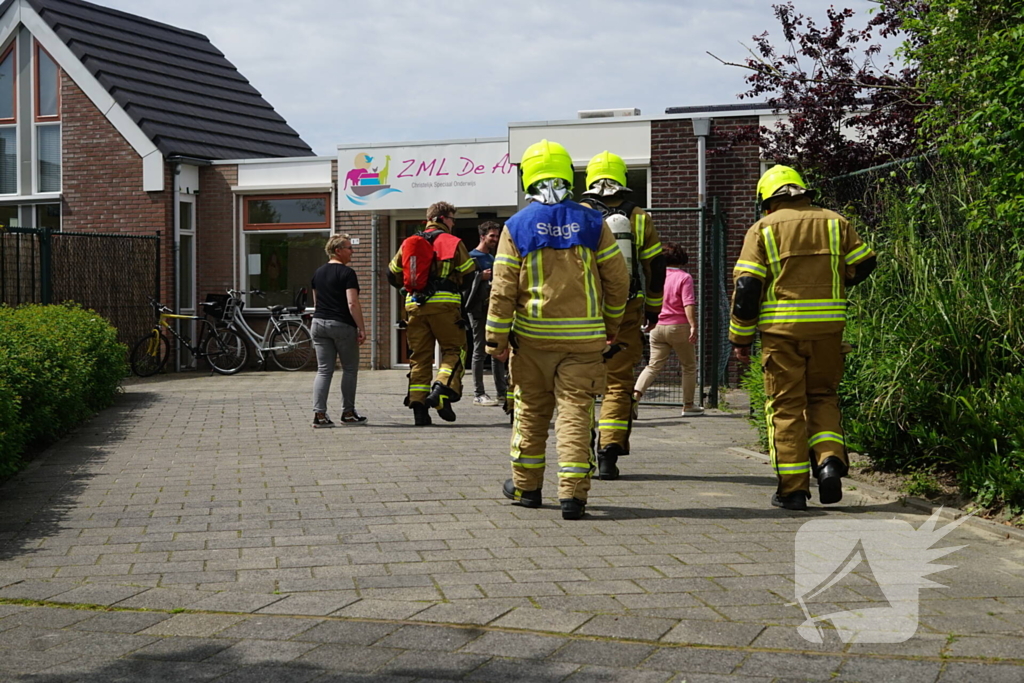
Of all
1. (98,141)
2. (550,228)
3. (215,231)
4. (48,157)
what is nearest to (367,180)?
(215,231)

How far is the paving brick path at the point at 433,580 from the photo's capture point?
13.5 ft

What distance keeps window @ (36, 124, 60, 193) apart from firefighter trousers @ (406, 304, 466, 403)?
12368 mm

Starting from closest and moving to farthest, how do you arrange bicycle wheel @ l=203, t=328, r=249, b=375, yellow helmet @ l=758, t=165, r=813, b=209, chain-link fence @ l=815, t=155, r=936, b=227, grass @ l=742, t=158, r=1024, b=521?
grass @ l=742, t=158, r=1024, b=521
yellow helmet @ l=758, t=165, r=813, b=209
chain-link fence @ l=815, t=155, r=936, b=227
bicycle wheel @ l=203, t=328, r=249, b=375

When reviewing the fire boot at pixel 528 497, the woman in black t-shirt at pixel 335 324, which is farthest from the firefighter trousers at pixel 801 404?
the woman in black t-shirt at pixel 335 324

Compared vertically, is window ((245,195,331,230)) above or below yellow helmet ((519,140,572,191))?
above

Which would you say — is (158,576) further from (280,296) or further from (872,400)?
(280,296)

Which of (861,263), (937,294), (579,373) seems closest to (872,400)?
(937,294)

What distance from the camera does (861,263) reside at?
6730 mm

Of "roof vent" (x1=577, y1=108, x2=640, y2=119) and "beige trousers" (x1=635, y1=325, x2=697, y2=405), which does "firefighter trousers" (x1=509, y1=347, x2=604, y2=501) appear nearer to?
"beige trousers" (x1=635, y1=325, x2=697, y2=405)

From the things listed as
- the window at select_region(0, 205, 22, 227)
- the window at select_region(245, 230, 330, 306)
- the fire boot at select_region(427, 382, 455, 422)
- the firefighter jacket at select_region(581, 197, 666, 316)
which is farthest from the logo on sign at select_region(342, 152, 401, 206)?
the firefighter jacket at select_region(581, 197, 666, 316)

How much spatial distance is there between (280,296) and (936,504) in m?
15.0

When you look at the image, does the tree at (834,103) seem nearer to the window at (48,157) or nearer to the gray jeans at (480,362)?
the gray jeans at (480,362)

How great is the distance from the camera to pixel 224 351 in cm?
1939

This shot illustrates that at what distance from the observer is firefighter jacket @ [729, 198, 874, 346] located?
21.8ft
